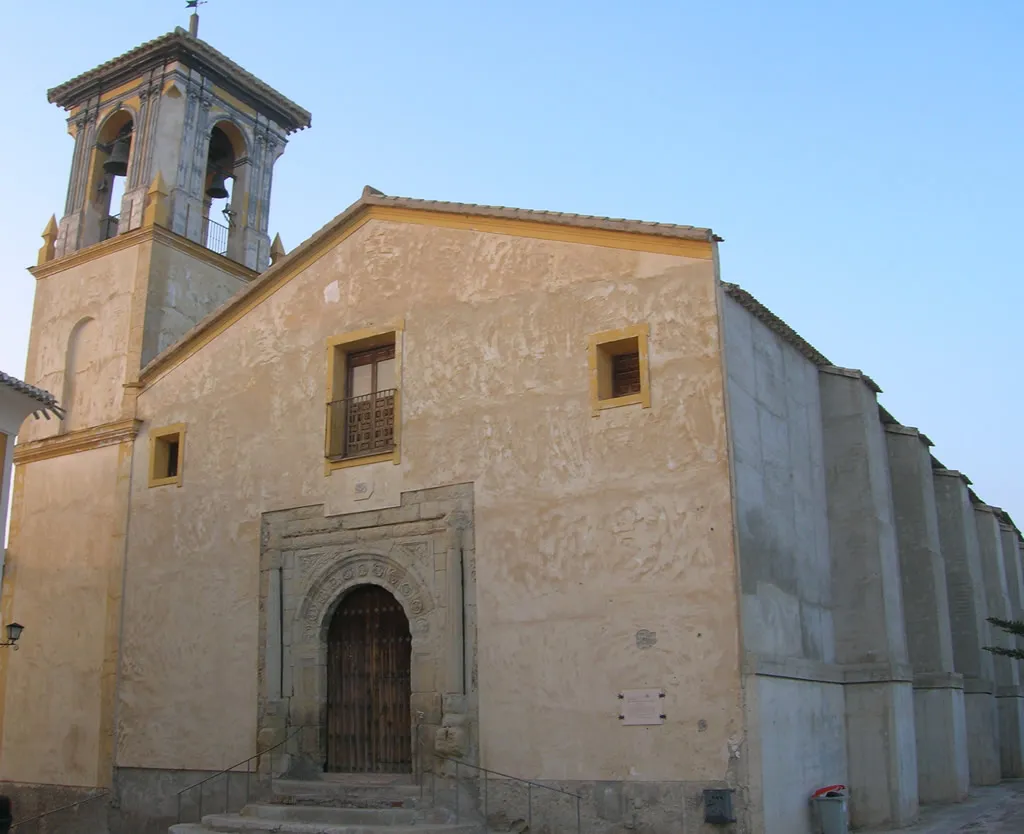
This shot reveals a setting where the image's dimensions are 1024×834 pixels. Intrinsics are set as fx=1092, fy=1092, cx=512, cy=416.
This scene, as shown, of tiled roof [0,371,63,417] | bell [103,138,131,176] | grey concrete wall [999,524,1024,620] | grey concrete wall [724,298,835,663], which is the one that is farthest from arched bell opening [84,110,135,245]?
grey concrete wall [999,524,1024,620]

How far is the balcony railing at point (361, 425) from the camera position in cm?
1414

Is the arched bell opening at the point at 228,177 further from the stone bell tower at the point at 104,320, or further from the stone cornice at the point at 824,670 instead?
the stone cornice at the point at 824,670

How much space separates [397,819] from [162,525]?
20.8ft

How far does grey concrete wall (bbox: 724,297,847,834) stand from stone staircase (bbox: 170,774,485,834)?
131 inches

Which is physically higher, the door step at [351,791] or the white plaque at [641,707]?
the white plaque at [641,707]

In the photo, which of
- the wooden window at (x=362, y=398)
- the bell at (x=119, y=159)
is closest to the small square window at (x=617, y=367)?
the wooden window at (x=362, y=398)

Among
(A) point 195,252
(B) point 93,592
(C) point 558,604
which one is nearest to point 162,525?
(B) point 93,592

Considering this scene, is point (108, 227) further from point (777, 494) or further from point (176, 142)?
point (777, 494)

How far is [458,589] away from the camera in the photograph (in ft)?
42.0

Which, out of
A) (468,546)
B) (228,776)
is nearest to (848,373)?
(468,546)

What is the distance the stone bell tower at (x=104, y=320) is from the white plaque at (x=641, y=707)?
812 centimetres

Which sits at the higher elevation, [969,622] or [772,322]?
[772,322]

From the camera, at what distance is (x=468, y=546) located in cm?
1288

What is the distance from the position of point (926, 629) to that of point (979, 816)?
3.09 metres
